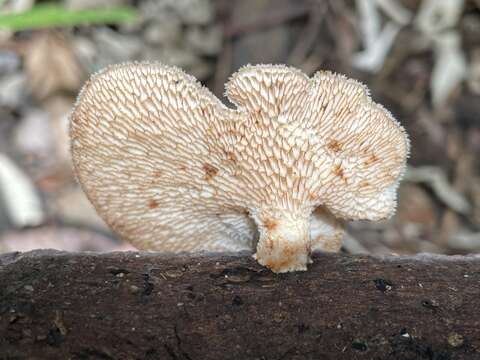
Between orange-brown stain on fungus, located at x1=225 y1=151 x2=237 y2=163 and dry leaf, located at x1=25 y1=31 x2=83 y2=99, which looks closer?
orange-brown stain on fungus, located at x1=225 y1=151 x2=237 y2=163

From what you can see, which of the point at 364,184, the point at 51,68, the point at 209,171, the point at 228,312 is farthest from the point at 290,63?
the point at 228,312

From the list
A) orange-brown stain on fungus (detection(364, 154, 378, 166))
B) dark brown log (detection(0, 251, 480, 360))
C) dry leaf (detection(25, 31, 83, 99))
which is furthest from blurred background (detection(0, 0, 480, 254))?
dark brown log (detection(0, 251, 480, 360))

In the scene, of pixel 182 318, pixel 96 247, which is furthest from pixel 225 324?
pixel 96 247

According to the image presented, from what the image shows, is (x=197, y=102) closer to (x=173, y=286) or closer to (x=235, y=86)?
(x=235, y=86)

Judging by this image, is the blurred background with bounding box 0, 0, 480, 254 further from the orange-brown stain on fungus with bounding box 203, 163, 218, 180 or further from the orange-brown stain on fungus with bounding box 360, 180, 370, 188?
the orange-brown stain on fungus with bounding box 203, 163, 218, 180

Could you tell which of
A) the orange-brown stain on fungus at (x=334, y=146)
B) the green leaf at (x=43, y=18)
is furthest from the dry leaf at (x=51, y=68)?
the orange-brown stain on fungus at (x=334, y=146)

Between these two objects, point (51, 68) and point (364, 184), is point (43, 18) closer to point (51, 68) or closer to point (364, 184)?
point (364, 184)

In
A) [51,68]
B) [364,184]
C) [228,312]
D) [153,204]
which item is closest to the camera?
[228,312]

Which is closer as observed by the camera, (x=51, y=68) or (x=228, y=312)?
(x=228, y=312)
